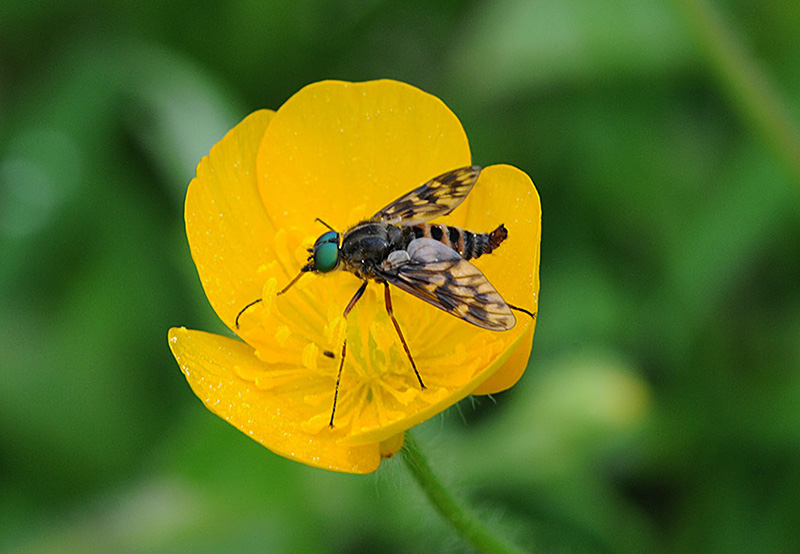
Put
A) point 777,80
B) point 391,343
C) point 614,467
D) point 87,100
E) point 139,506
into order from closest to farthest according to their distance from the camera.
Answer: point 391,343 → point 139,506 → point 614,467 → point 777,80 → point 87,100

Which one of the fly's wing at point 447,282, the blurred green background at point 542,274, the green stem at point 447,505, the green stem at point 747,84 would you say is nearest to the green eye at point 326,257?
the fly's wing at point 447,282

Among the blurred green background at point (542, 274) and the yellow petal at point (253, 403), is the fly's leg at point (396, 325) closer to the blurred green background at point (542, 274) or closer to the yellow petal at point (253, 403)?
the yellow petal at point (253, 403)

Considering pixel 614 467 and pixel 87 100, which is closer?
pixel 614 467

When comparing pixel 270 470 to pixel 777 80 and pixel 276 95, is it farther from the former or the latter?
pixel 777 80

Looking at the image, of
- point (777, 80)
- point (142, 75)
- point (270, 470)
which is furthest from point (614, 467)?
point (142, 75)

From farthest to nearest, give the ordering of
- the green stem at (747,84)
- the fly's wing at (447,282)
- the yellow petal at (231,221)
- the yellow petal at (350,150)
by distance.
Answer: the green stem at (747,84)
the yellow petal at (350,150)
the yellow petal at (231,221)
the fly's wing at (447,282)

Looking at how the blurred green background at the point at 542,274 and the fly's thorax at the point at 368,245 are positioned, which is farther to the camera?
the blurred green background at the point at 542,274
